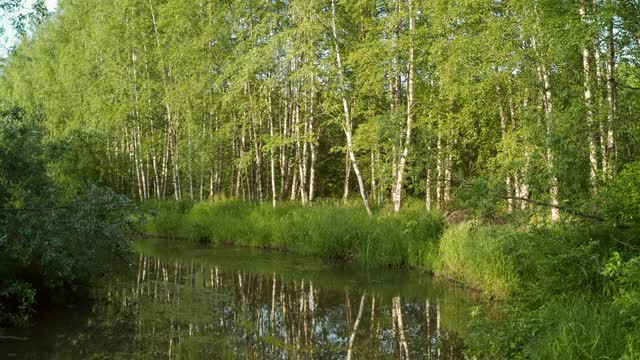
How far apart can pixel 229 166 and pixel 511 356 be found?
63.6ft

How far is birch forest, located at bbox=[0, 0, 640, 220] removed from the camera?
8.04 meters

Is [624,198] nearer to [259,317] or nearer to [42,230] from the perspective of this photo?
[259,317]

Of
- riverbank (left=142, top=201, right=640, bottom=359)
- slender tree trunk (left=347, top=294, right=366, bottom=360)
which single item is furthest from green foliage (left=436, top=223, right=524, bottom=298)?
slender tree trunk (left=347, top=294, right=366, bottom=360)

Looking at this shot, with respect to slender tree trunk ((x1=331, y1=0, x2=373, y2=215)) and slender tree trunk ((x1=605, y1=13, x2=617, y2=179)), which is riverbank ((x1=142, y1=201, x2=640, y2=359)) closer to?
slender tree trunk ((x1=331, y1=0, x2=373, y2=215))

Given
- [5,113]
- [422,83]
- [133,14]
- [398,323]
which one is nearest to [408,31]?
[422,83]

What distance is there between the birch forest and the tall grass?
80cm

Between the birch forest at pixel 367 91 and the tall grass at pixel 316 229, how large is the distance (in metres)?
0.80

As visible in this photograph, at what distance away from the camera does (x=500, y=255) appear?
1026 cm

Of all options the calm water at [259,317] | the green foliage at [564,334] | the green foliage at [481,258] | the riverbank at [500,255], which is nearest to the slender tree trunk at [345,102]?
the riverbank at [500,255]

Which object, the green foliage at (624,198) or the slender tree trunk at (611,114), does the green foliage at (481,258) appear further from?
the green foliage at (624,198)

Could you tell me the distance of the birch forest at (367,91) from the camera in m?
8.04

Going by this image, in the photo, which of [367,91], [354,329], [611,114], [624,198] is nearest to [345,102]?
[367,91]

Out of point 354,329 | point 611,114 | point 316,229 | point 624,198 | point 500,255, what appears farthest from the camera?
point 316,229

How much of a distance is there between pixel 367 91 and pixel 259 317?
903 cm
